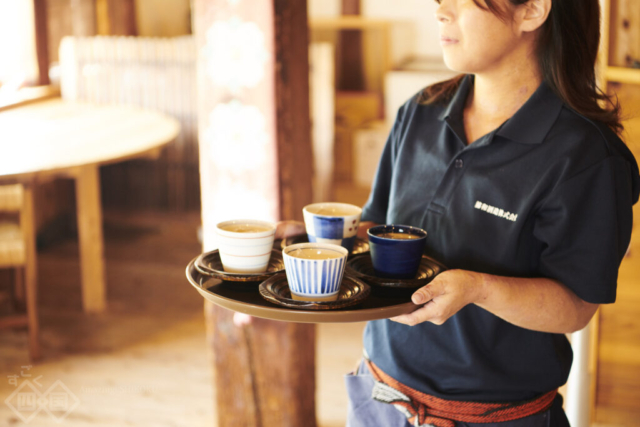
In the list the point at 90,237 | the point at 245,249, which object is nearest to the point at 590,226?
the point at 245,249

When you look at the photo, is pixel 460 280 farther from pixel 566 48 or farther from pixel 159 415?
pixel 159 415

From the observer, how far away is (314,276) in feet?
3.39

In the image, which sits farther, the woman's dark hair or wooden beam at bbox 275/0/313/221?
wooden beam at bbox 275/0/313/221

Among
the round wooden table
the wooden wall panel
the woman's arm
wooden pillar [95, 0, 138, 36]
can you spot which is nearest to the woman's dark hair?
the woman's arm

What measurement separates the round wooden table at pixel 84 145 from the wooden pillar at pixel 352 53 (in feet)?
12.6

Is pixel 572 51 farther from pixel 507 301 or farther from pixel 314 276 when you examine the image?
pixel 314 276

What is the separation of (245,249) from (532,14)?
24.3 inches

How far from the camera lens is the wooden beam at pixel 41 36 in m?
3.36

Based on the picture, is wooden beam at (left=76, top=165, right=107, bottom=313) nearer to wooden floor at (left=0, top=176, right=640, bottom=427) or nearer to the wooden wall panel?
wooden floor at (left=0, top=176, right=640, bottom=427)

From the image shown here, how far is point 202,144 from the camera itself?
1918mm

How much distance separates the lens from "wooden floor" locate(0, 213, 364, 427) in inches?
99.3

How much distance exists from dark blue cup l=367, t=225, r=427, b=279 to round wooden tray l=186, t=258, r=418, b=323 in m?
0.04

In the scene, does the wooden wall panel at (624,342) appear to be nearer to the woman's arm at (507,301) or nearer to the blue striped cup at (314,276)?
the woman's arm at (507,301)

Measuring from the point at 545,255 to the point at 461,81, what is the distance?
16.3 inches
